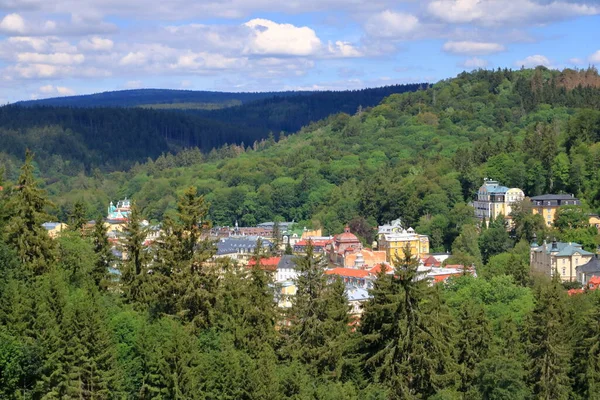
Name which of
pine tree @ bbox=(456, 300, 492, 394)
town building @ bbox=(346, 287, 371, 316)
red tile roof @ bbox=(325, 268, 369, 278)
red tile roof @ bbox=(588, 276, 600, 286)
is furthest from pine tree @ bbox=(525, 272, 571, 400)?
red tile roof @ bbox=(325, 268, 369, 278)

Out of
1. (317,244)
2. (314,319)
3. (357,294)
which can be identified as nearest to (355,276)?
(357,294)

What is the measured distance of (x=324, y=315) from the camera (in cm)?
3972

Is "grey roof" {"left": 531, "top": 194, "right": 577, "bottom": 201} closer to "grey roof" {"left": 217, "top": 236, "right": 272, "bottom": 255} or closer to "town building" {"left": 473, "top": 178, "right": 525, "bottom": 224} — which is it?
"town building" {"left": 473, "top": 178, "right": 525, "bottom": 224}

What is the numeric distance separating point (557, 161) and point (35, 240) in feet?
247

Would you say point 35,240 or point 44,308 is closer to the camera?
point 44,308

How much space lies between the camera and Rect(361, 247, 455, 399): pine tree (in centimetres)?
3791

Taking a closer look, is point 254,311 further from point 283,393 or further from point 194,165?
point 194,165

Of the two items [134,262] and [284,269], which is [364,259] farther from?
[134,262]

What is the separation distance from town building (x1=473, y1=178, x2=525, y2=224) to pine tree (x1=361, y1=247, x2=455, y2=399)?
63.9 meters

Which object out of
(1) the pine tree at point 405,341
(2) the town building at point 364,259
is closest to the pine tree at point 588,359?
(1) the pine tree at point 405,341

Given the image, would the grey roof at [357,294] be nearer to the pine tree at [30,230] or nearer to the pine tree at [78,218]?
the pine tree at [78,218]

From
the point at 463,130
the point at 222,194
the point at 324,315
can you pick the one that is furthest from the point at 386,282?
the point at 463,130

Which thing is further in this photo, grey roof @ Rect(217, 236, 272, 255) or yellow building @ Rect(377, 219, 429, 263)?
grey roof @ Rect(217, 236, 272, 255)

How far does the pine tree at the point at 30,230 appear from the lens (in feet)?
124
